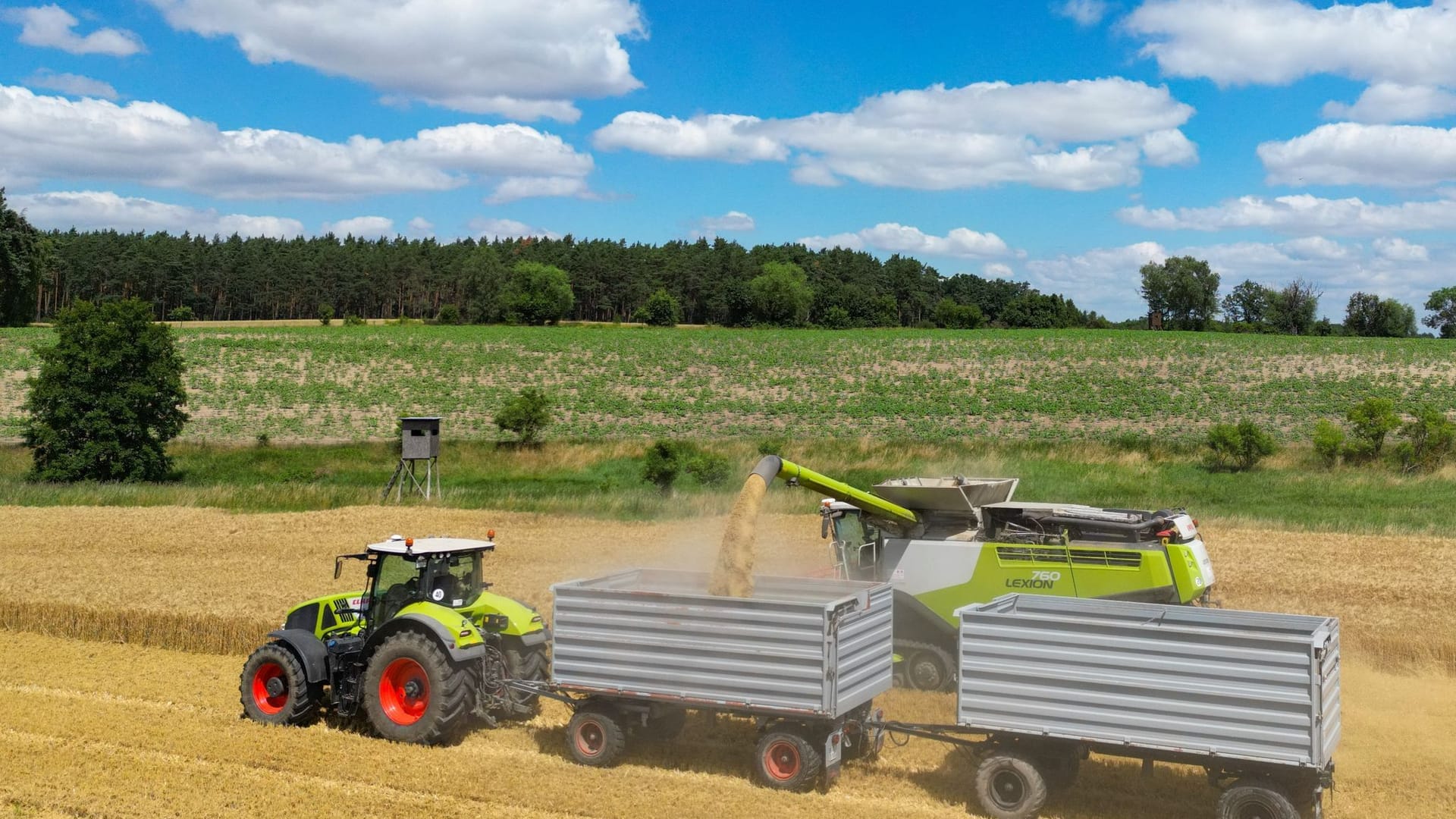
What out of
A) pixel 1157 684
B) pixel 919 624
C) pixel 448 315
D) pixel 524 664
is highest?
pixel 448 315

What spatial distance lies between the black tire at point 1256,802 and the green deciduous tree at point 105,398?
39.8 m

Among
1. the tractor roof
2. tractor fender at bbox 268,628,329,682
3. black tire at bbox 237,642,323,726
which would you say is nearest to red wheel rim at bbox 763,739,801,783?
the tractor roof

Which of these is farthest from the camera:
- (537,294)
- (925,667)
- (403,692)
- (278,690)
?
(537,294)

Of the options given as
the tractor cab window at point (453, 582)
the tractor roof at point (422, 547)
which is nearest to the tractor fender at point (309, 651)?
the tractor roof at point (422, 547)

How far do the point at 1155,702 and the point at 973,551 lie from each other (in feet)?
15.2

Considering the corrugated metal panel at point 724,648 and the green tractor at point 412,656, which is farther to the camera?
the green tractor at point 412,656

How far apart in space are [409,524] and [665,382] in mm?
38821

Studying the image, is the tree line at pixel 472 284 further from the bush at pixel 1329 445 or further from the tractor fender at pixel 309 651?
the tractor fender at pixel 309 651

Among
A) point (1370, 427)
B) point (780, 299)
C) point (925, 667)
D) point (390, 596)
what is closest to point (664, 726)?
point (390, 596)

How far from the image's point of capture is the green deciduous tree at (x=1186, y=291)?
129m

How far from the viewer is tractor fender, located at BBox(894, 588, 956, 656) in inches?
561

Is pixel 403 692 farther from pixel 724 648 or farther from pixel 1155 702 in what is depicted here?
pixel 1155 702

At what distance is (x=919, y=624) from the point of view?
14.5m

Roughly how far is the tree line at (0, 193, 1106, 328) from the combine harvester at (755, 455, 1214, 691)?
10380 cm
